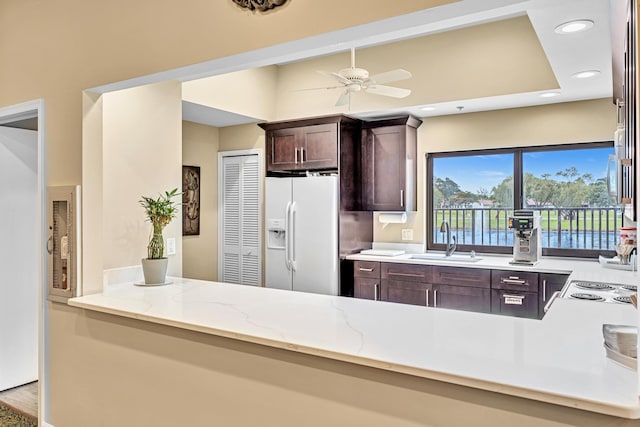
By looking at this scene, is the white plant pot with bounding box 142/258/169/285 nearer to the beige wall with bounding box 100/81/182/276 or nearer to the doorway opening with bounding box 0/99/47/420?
the beige wall with bounding box 100/81/182/276

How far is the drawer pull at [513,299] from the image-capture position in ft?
12.6

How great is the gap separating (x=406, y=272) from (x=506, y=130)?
1.68m

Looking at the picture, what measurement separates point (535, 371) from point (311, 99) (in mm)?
4052

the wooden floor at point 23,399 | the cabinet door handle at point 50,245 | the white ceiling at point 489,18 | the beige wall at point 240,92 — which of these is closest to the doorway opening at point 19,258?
the wooden floor at point 23,399

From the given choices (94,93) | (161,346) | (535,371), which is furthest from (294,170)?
(535,371)

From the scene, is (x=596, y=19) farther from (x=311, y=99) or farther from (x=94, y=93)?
(x=311, y=99)

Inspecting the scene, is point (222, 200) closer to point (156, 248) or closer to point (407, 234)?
point (407, 234)

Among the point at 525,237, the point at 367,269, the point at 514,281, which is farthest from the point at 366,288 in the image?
the point at 525,237

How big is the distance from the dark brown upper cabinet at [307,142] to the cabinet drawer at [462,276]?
1.46 m

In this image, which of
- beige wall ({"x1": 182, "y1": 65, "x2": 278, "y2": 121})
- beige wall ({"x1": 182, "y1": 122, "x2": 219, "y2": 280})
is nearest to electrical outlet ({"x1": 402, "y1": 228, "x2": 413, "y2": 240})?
beige wall ({"x1": 182, "y1": 65, "x2": 278, "y2": 121})

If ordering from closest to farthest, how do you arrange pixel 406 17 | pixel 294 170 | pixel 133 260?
pixel 406 17 → pixel 133 260 → pixel 294 170

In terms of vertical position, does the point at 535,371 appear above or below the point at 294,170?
below

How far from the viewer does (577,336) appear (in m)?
1.75

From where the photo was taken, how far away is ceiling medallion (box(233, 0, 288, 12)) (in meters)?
1.83
